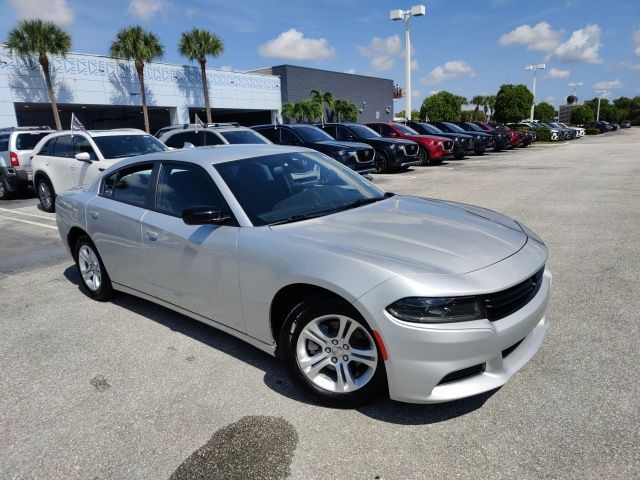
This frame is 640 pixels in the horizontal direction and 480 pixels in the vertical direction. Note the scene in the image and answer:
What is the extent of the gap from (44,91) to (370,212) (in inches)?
1362

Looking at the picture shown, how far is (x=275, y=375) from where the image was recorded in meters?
3.29

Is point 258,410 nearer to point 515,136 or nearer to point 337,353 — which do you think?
point 337,353

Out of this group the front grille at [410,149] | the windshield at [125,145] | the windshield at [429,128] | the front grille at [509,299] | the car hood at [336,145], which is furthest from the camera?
Answer: the windshield at [429,128]

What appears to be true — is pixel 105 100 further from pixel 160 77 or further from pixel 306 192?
pixel 306 192

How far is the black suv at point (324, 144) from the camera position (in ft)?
41.8

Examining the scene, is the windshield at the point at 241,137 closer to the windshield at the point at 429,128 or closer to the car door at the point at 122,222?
the car door at the point at 122,222

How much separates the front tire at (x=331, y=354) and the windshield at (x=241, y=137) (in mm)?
9596

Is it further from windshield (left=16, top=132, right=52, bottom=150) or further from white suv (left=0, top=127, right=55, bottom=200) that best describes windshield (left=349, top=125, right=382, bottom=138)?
white suv (left=0, top=127, right=55, bottom=200)

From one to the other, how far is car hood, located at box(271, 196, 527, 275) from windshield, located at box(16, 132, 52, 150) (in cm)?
1205

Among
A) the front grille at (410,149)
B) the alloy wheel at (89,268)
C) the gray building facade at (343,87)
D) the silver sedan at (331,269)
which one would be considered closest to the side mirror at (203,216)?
the silver sedan at (331,269)

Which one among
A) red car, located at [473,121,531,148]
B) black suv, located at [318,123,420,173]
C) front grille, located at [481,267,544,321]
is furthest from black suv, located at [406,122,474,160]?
front grille, located at [481,267,544,321]

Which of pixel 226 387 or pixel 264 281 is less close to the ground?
pixel 264 281

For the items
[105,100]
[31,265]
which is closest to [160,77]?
[105,100]

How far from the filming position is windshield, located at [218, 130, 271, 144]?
468 inches
